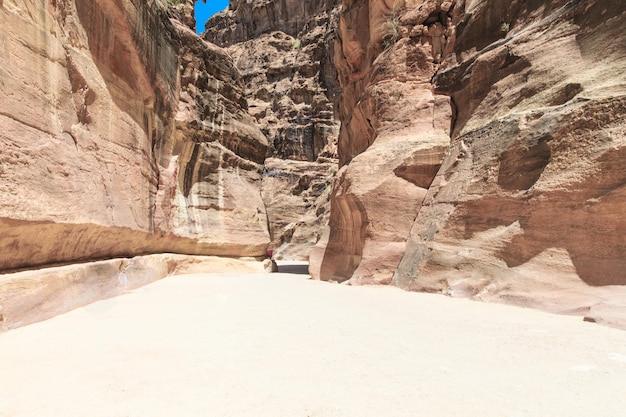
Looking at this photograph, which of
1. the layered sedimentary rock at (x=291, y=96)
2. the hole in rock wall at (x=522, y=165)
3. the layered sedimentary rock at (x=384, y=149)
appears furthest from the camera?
the layered sedimentary rock at (x=291, y=96)

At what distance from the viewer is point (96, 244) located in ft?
17.1

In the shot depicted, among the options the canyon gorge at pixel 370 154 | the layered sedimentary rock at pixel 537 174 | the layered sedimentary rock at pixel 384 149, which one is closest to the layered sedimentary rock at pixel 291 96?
the layered sedimentary rock at pixel 384 149

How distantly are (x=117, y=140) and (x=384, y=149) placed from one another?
5.55 metres

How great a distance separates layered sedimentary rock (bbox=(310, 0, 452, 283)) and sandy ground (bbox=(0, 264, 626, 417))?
12.3ft

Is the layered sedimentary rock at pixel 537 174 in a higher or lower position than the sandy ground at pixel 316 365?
higher

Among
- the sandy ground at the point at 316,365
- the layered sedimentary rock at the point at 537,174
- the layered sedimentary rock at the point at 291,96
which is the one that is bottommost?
the sandy ground at the point at 316,365

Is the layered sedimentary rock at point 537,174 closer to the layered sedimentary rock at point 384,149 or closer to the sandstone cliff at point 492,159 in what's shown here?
the sandstone cliff at point 492,159

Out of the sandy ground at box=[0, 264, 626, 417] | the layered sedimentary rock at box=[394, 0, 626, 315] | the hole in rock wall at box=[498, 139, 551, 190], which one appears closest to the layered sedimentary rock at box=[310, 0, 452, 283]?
the layered sedimentary rock at box=[394, 0, 626, 315]

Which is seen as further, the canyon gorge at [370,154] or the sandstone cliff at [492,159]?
the sandstone cliff at [492,159]

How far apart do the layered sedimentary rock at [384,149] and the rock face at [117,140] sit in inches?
150

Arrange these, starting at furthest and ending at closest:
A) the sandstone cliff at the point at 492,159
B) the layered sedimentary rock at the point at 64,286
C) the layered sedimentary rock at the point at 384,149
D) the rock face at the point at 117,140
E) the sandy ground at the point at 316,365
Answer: the layered sedimentary rock at the point at 384,149 < the sandstone cliff at the point at 492,159 < the rock face at the point at 117,140 < the layered sedimentary rock at the point at 64,286 < the sandy ground at the point at 316,365

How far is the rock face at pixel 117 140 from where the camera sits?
3.84 metres

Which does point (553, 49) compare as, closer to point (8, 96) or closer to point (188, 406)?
point (188, 406)

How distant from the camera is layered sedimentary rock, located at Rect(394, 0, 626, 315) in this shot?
3930 mm
